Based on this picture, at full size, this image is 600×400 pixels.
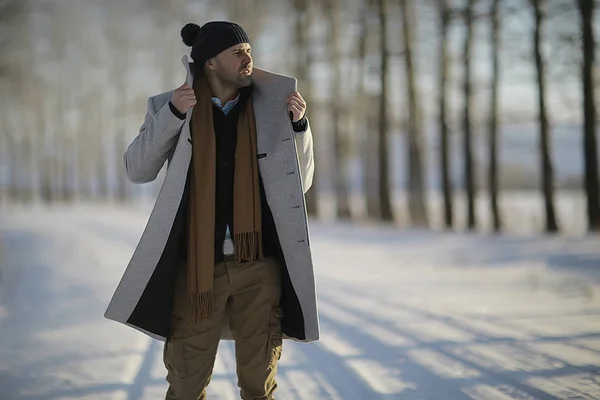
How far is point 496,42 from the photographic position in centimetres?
1770

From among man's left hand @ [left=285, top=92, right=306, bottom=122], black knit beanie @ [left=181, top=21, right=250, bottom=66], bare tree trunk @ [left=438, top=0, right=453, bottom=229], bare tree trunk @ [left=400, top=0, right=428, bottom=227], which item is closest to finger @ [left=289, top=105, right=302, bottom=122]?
man's left hand @ [left=285, top=92, right=306, bottom=122]

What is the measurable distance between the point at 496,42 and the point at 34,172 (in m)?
39.6

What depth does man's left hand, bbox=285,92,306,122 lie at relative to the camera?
3314mm

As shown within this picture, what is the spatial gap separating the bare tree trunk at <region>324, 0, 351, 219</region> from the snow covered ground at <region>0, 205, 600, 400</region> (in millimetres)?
10331

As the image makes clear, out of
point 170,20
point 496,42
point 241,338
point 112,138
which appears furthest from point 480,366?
point 112,138

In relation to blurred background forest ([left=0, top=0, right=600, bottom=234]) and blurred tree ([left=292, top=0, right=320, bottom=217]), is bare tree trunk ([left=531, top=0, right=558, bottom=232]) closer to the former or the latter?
blurred background forest ([left=0, top=0, right=600, bottom=234])

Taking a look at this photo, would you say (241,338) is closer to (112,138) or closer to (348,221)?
(348,221)

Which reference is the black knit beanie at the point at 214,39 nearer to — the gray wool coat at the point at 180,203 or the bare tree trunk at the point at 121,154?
the gray wool coat at the point at 180,203

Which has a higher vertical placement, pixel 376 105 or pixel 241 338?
pixel 376 105

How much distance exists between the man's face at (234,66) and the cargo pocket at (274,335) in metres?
1.05

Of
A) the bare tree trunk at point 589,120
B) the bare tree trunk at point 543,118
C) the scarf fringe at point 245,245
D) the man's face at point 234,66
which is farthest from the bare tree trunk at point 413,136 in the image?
the scarf fringe at point 245,245

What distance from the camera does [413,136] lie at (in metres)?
20.6

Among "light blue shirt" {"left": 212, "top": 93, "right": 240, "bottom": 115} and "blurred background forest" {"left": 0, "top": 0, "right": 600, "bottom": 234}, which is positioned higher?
"blurred background forest" {"left": 0, "top": 0, "right": 600, "bottom": 234}

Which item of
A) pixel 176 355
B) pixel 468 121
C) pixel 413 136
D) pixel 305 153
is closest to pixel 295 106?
pixel 305 153
